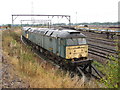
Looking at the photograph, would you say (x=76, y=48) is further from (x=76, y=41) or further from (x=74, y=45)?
(x=76, y=41)

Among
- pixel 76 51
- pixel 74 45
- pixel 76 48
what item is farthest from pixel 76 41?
pixel 76 51

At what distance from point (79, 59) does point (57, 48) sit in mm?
2252

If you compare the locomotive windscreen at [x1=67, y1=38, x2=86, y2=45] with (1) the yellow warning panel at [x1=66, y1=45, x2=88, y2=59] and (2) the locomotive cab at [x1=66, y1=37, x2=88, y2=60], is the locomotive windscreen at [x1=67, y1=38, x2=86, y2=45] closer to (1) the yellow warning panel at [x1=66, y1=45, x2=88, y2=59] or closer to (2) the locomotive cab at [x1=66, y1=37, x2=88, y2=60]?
(2) the locomotive cab at [x1=66, y1=37, x2=88, y2=60]

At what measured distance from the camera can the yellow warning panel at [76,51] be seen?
35.1 ft

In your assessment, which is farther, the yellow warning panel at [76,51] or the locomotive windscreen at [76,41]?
the locomotive windscreen at [76,41]

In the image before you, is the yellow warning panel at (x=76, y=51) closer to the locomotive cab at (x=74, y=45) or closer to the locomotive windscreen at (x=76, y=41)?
the locomotive cab at (x=74, y=45)

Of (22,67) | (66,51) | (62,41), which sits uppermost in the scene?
(62,41)

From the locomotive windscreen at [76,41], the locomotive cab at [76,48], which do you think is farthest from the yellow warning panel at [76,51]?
the locomotive windscreen at [76,41]

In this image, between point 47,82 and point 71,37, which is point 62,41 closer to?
point 71,37

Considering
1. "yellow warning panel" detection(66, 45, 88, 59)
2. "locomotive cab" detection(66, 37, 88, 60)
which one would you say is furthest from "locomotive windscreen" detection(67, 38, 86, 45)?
"yellow warning panel" detection(66, 45, 88, 59)

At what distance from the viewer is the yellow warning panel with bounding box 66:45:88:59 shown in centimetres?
1070

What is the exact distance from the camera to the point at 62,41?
11.1 m

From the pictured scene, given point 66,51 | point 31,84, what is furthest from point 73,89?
point 66,51

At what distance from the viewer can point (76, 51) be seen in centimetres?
1092
